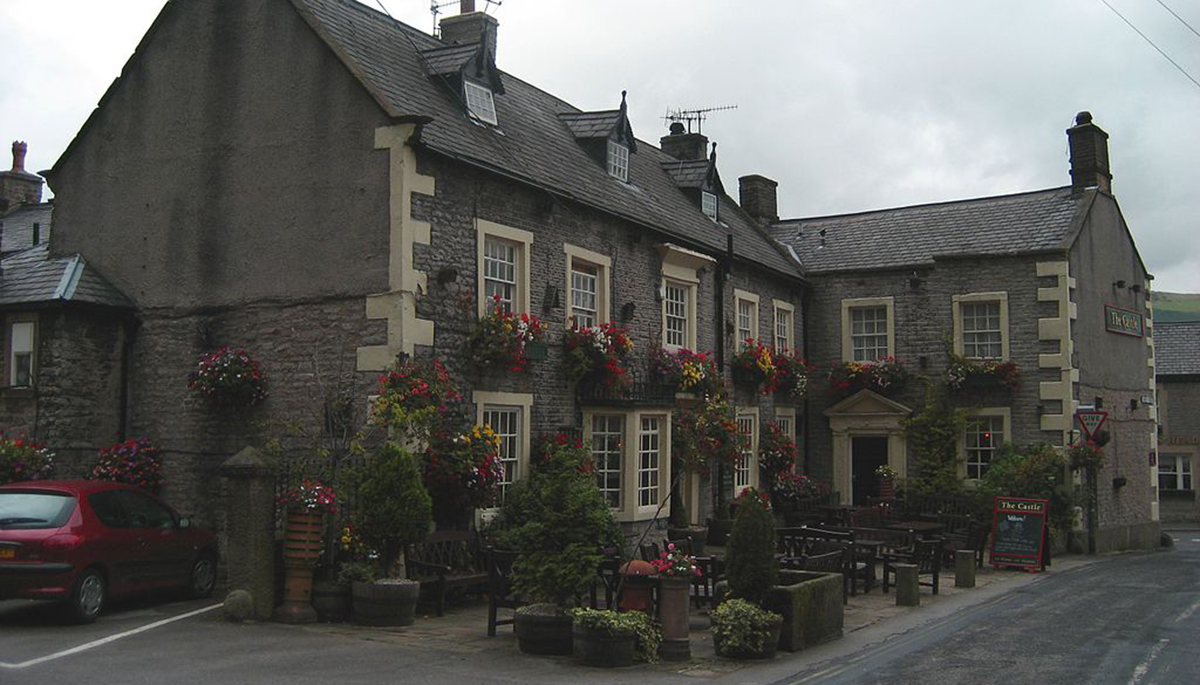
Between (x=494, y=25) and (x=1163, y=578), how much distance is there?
16.2m

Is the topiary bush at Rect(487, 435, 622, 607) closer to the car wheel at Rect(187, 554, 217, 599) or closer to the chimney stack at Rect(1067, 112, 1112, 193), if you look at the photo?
the car wheel at Rect(187, 554, 217, 599)

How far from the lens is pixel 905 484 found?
25.9 meters

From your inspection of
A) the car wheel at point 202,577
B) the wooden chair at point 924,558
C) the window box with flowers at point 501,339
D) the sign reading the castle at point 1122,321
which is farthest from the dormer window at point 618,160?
the sign reading the castle at point 1122,321

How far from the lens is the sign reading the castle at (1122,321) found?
2706 centimetres

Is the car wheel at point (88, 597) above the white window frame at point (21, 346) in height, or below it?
below

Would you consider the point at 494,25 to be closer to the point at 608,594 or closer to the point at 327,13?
the point at 327,13

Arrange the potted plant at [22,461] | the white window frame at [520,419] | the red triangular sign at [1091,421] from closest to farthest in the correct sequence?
the potted plant at [22,461] → the white window frame at [520,419] → the red triangular sign at [1091,421]

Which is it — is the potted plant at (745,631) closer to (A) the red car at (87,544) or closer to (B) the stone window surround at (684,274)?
(A) the red car at (87,544)

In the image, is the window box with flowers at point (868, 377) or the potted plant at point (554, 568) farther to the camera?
the window box with flowers at point (868, 377)

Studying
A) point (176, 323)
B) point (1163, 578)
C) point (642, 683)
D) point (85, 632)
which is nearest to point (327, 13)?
point (176, 323)

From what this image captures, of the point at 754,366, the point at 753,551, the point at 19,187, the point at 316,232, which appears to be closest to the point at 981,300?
the point at 754,366

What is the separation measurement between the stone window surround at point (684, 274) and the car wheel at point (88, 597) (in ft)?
37.0

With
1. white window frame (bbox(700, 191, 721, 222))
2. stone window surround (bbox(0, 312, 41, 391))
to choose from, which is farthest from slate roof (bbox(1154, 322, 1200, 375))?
stone window surround (bbox(0, 312, 41, 391))

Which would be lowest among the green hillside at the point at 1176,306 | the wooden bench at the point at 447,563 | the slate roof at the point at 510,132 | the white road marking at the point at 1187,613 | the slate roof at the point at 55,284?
the white road marking at the point at 1187,613
